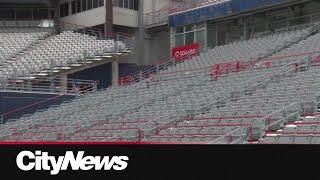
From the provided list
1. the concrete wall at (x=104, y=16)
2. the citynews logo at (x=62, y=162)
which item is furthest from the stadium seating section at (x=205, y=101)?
the citynews logo at (x=62, y=162)

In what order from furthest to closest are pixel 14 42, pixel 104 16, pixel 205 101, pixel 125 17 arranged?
pixel 125 17 < pixel 14 42 < pixel 104 16 < pixel 205 101

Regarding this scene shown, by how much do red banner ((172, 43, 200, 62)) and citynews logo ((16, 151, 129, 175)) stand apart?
24909 millimetres

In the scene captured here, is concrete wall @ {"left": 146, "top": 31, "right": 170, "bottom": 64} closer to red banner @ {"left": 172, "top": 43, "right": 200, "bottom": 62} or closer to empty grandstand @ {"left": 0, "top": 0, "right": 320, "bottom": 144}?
empty grandstand @ {"left": 0, "top": 0, "right": 320, "bottom": 144}

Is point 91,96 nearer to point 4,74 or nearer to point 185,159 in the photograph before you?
point 4,74

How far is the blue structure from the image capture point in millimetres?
26891

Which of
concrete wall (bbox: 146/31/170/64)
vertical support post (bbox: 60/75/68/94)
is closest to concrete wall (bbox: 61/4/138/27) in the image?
concrete wall (bbox: 146/31/170/64)

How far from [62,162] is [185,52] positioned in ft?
85.5

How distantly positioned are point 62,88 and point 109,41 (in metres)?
4.85

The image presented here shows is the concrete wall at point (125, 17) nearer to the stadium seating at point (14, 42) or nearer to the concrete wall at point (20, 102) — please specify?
the stadium seating at point (14, 42)

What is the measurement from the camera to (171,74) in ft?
84.2

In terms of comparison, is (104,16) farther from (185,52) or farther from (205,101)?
(205,101)

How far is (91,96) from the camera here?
80.4 ft

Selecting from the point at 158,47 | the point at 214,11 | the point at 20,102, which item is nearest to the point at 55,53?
the point at 20,102

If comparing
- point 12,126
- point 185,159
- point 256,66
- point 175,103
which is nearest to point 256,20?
point 256,66
